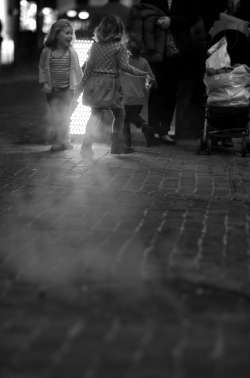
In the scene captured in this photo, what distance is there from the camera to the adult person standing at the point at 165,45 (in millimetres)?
12641

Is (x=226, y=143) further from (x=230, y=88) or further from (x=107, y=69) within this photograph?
(x=107, y=69)

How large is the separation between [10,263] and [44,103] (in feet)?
50.1

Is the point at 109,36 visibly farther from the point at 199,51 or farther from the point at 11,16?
the point at 11,16

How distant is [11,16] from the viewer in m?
55.9

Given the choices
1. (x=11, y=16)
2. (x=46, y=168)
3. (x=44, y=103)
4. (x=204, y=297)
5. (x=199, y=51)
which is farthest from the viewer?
(x=11, y=16)

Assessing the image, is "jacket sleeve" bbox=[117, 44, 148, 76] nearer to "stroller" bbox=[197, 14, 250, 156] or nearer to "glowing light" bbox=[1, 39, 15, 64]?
"stroller" bbox=[197, 14, 250, 156]

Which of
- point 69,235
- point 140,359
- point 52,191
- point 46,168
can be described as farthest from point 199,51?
point 140,359

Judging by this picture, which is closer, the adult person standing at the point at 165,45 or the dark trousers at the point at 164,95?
the adult person standing at the point at 165,45

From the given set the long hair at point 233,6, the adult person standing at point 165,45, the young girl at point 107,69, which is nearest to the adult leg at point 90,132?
the young girl at point 107,69

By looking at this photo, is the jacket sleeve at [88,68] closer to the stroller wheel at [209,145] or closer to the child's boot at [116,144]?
the child's boot at [116,144]

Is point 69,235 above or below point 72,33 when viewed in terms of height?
below

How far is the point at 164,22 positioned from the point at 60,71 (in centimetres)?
162

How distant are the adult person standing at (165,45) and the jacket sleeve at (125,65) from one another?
57.9 inches

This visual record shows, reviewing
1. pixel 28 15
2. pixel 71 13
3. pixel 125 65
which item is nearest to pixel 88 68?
pixel 125 65
